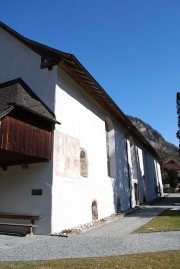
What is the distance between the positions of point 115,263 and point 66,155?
6247mm

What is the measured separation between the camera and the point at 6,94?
33.5 ft

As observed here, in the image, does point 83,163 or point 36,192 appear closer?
point 36,192

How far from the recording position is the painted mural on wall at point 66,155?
10.7 metres

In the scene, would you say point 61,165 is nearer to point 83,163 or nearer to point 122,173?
point 83,163

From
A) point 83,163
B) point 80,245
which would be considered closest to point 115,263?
point 80,245

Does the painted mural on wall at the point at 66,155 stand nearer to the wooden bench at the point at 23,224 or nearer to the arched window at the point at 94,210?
the wooden bench at the point at 23,224

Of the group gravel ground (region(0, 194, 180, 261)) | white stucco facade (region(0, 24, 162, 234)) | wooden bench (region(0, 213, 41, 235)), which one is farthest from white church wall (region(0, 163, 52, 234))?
gravel ground (region(0, 194, 180, 261))

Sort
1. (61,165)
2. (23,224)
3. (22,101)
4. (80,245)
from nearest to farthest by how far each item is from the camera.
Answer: (80,245) < (22,101) < (23,224) < (61,165)

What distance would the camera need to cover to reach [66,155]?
1132 cm

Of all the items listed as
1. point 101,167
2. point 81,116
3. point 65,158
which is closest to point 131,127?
point 101,167

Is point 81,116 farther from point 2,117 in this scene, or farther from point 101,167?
point 2,117

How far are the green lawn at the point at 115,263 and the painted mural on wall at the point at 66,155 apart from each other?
193 inches

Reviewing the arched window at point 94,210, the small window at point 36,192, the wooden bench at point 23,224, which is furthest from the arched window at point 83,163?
the wooden bench at point 23,224

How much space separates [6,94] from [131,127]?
1268 cm
